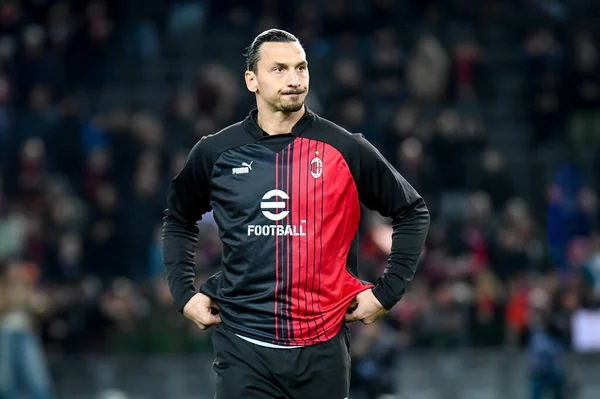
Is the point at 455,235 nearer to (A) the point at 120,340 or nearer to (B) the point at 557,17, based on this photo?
(A) the point at 120,340

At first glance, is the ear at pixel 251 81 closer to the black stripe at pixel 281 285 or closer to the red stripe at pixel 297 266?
the red stripe at pixel 297 266

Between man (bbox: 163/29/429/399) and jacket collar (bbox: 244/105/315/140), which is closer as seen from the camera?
man (bbox: 163/29/429/399)

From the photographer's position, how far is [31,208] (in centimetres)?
1432

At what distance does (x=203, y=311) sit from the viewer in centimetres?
478

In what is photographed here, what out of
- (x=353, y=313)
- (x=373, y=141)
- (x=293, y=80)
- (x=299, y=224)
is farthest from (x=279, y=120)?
(x=373, y=141)

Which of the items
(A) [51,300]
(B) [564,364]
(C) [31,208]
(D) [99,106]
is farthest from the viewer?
(D) [99,106]

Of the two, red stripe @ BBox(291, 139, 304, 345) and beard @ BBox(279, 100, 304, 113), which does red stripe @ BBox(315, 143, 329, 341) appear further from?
beard @ BBox(279, 100, 304, 113)

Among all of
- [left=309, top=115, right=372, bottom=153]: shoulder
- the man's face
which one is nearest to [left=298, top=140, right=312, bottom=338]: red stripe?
[left=309, top=115, right=372, bottom=153]: shoulder

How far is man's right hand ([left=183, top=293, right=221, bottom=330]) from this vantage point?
4770 millimetres

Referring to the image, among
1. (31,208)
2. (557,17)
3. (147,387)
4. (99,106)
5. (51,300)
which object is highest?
(557,17)

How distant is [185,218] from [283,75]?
2.45ft

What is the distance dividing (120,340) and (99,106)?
4.61 metres

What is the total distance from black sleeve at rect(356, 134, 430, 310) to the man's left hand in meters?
0.02

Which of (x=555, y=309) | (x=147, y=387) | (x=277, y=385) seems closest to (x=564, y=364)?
(x=555, y=309)
